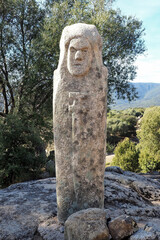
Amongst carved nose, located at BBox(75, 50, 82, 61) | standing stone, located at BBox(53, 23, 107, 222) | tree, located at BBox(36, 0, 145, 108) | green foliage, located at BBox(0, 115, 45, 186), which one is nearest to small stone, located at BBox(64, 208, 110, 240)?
standing stone, located at BBox(53, 23, 107, 222)

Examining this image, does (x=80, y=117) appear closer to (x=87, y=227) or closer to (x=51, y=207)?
(x=87, y=227)

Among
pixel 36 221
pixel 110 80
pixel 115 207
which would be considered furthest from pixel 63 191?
pixel 110 80

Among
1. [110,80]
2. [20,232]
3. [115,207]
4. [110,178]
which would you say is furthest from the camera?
[110,80]

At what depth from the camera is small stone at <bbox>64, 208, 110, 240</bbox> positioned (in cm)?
284

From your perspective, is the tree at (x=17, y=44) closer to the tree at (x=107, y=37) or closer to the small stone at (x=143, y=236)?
the tree at (x=107, y=37)

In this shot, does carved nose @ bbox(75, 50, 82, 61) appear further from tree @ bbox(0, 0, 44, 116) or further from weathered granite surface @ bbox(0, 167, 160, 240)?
tree @ bbox(0, 0, 44, 116)

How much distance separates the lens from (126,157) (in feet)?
40.5

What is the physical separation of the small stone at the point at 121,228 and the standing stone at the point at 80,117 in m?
0.74

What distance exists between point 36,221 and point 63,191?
0.70 m

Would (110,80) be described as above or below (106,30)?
below

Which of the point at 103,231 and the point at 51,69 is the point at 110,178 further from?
the point at 51,69

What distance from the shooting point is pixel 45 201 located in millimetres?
4590

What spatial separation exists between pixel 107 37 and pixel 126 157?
663cm

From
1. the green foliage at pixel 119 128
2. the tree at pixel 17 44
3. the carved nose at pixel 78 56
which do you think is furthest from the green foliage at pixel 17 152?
the green foliage at pixel 119 128
